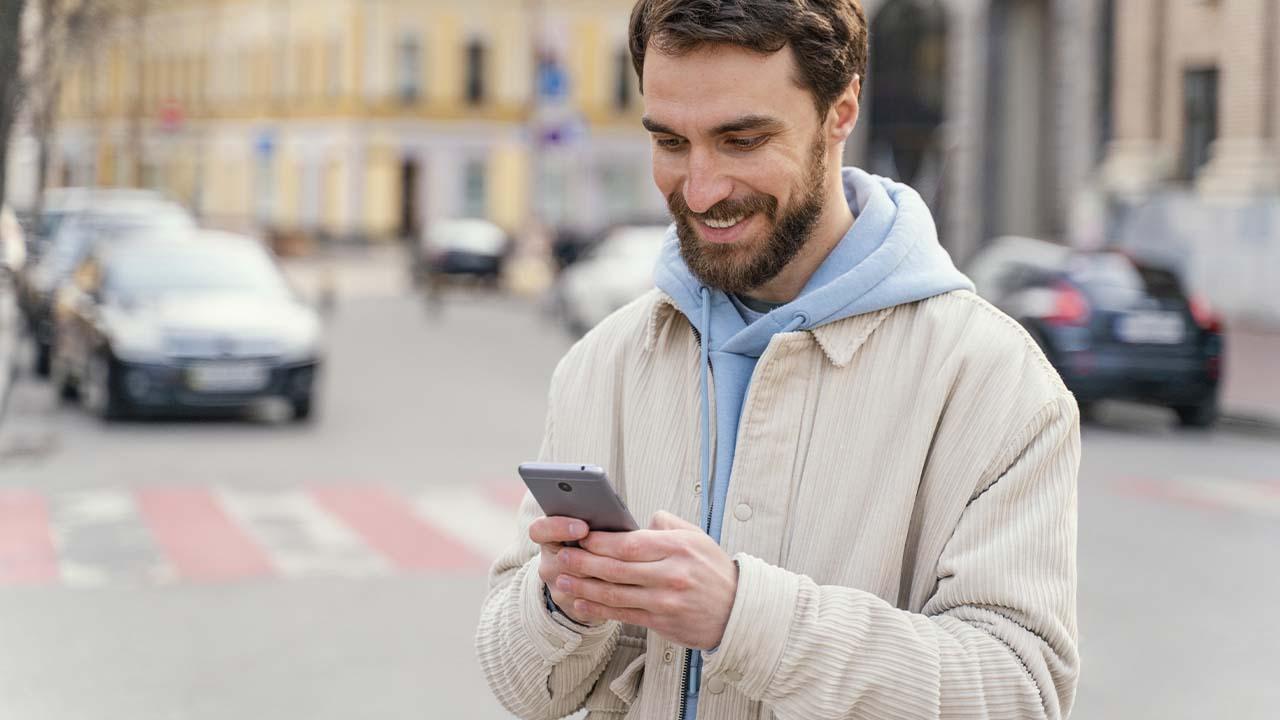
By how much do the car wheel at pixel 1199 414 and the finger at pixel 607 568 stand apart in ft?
46.9

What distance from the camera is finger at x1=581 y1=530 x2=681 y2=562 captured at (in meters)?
2.14

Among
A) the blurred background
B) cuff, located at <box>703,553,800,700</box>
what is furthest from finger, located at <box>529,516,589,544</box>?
the blurred background

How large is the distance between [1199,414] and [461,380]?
7599 millimetres

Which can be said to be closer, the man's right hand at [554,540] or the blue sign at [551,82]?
the man's right hand at [554,540]

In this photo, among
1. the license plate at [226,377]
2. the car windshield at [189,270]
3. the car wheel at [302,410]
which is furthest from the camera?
the car windshield at [189,270]

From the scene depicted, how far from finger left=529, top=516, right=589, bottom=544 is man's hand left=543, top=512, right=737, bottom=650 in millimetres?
14

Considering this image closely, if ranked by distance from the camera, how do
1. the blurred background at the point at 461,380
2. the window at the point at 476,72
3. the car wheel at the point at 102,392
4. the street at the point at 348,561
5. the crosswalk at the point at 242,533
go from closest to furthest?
1. the street at the point at 348,561
2. the blurred background at the point at 461,380
3. the crosswalk at the point at 242,533
4. the car wheel at the point at 102,392
5. the window at the point at 476,72

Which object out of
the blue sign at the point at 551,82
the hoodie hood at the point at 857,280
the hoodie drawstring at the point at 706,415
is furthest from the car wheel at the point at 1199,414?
the blue sign at the point at 551,82

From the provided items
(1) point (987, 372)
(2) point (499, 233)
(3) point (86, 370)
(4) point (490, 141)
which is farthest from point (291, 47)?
(1) point (987, 372)

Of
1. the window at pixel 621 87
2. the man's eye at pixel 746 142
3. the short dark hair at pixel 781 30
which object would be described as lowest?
the man's eye at pixel 746 142

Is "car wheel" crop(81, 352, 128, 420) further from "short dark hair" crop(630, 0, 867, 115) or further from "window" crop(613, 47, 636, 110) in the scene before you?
"window" crop(613, 47, 636, 110)

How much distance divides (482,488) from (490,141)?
5430cm

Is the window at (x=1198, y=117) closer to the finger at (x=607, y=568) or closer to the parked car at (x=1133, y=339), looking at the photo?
the parked car at (x=1133, y=339)

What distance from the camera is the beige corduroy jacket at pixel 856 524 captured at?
7.20 feet
